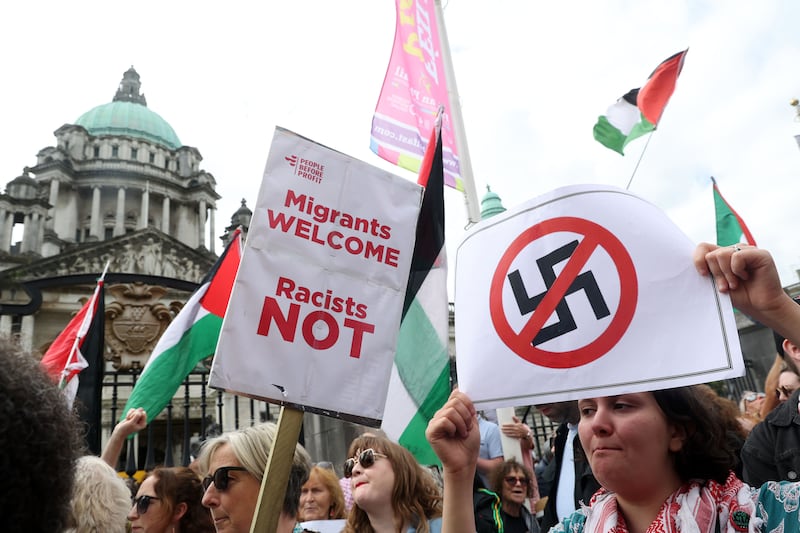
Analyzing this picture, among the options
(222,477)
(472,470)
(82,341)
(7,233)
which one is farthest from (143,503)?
(7,233)

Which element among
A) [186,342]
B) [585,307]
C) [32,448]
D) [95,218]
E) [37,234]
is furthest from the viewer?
[95,218]

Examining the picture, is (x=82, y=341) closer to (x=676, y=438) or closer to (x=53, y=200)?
(x=676, y=438)

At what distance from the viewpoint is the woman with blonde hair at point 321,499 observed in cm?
393

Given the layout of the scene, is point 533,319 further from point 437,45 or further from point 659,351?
point 437,45

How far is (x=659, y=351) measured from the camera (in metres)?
1.60

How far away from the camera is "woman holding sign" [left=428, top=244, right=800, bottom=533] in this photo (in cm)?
145

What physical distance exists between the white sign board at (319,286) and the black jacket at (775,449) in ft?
5.72

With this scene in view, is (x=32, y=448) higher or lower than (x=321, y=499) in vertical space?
higher

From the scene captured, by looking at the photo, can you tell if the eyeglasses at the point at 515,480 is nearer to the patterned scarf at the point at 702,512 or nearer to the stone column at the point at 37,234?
the patterned scarf at the point at 702,512

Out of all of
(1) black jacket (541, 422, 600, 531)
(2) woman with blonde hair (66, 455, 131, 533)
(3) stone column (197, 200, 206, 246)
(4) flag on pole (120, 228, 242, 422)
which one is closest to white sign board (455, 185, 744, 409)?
(1) black jacket (541, 422, 600, 531)

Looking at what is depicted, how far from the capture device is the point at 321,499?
397 cm

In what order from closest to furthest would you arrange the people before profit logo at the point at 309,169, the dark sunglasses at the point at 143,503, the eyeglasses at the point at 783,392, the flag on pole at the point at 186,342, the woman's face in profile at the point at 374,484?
the people before profit logo at the point at 309,169, the woman's face in profile at the point at 374,484, the dark sunglasses at the point at 143,503, the eyeglasses at the point at 783,392, the flag on pole at the point at 186,342

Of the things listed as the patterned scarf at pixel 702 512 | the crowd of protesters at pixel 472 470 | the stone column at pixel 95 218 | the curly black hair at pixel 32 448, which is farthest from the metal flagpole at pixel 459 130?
the stone column at pixel 95 218

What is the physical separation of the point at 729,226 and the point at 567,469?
19.5ft
